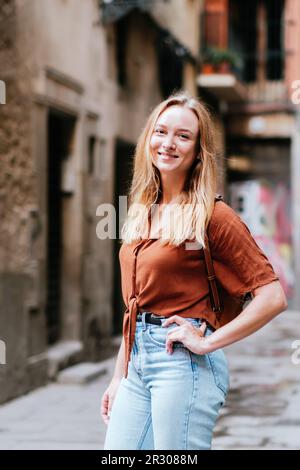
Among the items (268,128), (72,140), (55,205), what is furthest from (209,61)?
(55,205)

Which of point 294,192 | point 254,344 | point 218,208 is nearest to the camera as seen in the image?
point 218,208

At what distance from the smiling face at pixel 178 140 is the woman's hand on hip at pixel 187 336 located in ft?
1.65

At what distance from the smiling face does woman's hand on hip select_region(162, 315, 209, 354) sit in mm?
504

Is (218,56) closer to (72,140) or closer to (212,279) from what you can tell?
(72,140)

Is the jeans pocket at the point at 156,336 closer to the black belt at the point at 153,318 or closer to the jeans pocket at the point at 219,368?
the black belt at the point at 153,318

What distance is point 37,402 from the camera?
808 centimetres

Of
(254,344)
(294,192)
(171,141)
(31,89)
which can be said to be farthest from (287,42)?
(171,141)

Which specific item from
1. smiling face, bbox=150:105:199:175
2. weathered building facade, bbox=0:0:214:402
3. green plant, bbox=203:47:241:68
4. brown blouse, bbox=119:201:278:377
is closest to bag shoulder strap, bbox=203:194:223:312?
brown blouse, bbox=119:201:278:377

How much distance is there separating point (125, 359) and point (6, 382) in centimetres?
518

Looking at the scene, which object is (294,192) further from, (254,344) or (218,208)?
(218,208)

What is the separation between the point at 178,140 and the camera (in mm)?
2949

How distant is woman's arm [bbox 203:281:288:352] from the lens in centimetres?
276

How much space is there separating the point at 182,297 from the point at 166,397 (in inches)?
12.2

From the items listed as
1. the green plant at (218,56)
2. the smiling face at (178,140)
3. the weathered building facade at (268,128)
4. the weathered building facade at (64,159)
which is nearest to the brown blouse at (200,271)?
the smiling face at (178,140)
